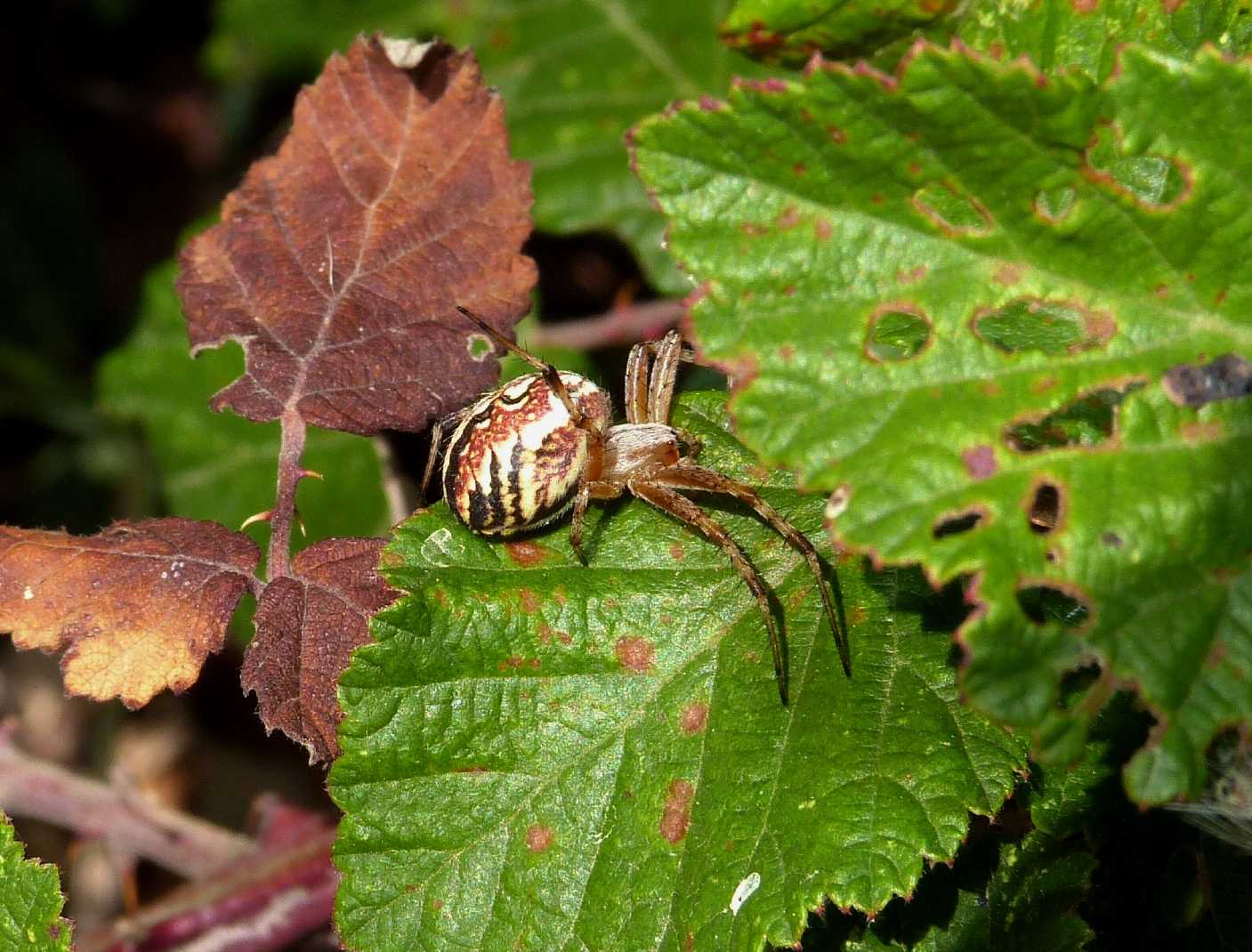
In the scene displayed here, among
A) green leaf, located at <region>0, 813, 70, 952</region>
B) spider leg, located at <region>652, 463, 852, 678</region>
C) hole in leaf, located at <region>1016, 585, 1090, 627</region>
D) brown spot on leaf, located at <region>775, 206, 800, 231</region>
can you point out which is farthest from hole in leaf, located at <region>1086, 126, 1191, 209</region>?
green leaf, located at <region>0, 813, 70, 952</region>

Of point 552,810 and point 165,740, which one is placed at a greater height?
point 552,810

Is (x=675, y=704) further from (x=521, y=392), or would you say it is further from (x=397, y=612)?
(x=521, y=392)

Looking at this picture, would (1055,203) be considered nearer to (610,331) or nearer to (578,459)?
(578,459)

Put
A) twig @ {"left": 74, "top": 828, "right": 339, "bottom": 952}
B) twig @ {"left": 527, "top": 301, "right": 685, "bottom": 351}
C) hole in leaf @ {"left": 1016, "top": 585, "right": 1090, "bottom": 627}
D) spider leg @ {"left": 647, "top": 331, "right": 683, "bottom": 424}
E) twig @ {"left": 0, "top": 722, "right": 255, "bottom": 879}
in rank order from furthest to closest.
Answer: twig @ {"left": 527, "top": 301, "right": 685, "bottom": 351}
twig @ {"left": 0, "top": 722, "right": 255, "bottom": 879}
twig @ {"left": 74, "top": 828, "right": 339, "bottom": 952}
spider leg @ {"left": 647, "top": 331, "right": 683, "bottom": 424}
hole in leaf @ {"left": 1016, "top": 585, "right": 1090, "bottom": 627}

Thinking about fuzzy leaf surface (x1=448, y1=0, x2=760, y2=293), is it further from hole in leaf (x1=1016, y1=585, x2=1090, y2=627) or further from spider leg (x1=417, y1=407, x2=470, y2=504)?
hole in leaf (x1=1016, y1=585, x2=1090, y2=627)

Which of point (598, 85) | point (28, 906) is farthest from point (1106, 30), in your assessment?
point (28, 906)

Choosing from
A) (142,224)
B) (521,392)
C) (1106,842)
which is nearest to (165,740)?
(142,224)
